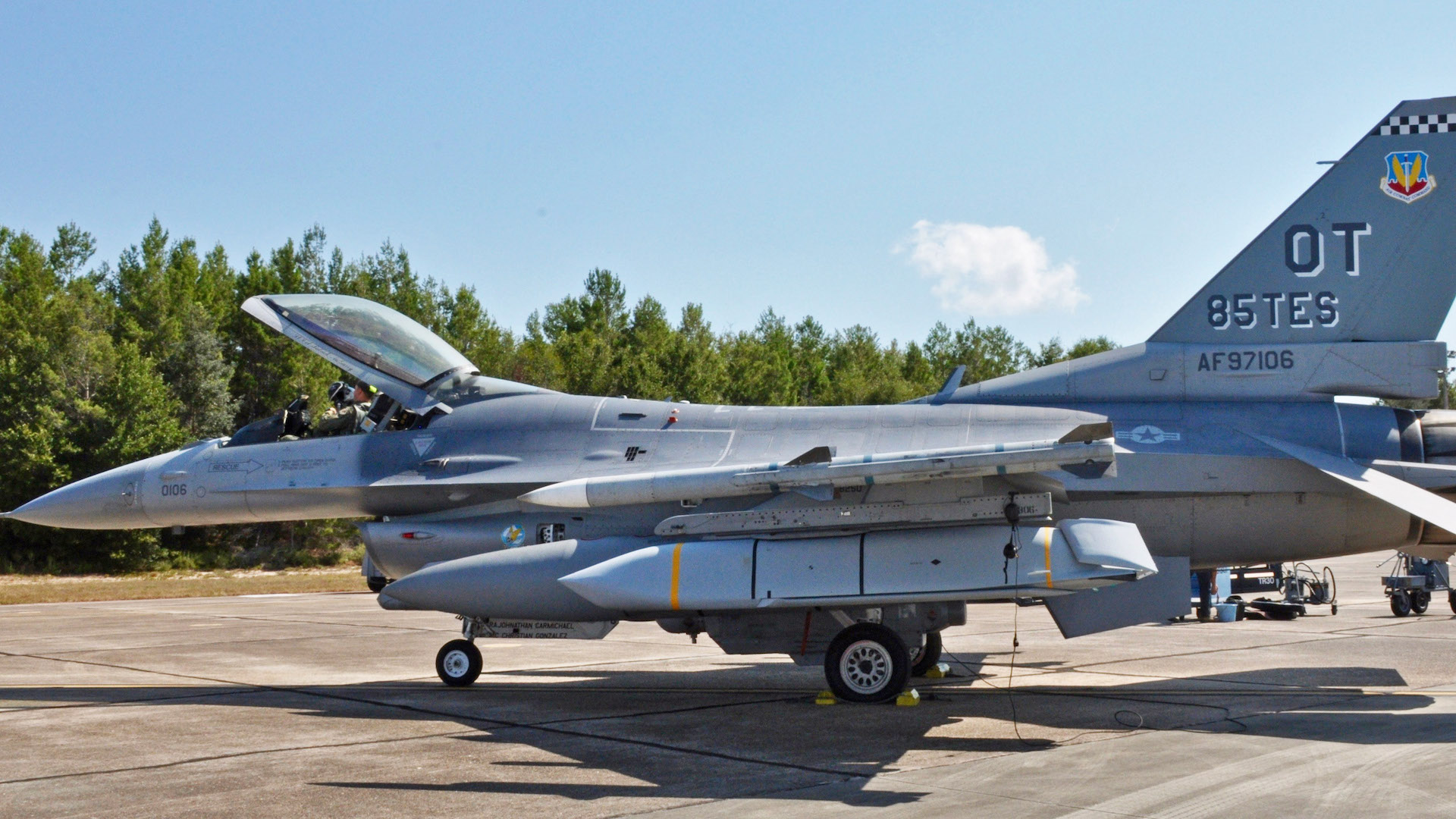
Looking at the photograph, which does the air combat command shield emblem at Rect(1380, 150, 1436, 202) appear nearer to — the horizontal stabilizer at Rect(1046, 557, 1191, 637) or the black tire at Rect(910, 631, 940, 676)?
the horizontal stabilizer at Rect(1046, 557, 1191, 637)

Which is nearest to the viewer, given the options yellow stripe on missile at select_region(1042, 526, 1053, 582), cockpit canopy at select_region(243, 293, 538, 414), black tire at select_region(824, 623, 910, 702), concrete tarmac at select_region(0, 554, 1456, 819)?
concrete tarmac at select_region(0, 554, 1456, 819)

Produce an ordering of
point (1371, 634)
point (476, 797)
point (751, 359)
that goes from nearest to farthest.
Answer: point (476, 797) → point (1371, 634) → point (751, 359)

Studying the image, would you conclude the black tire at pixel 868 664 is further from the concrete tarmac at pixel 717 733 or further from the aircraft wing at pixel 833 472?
the aircraft wing at pixel 833 472

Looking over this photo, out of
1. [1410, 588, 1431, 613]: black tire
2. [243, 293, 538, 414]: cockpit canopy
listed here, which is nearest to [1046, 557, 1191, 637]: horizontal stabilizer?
[243, 293, 538, 414]: cockpit canopy

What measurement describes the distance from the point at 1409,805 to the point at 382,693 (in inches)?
331

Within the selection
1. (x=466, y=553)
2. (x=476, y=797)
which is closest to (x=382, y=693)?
(x=466, y=553)

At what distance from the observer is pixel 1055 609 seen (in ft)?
32.8

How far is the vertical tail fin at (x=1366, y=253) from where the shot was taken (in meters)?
10.7

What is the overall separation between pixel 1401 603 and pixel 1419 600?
0.35 meters

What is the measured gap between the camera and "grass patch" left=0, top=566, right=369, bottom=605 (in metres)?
27.8

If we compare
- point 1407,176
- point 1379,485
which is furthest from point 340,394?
point 1407,176

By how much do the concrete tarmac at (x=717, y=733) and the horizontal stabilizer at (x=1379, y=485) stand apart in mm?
1558

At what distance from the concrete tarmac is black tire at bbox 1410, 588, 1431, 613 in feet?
13.1

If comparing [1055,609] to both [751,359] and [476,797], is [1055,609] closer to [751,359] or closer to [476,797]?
[476,797]
